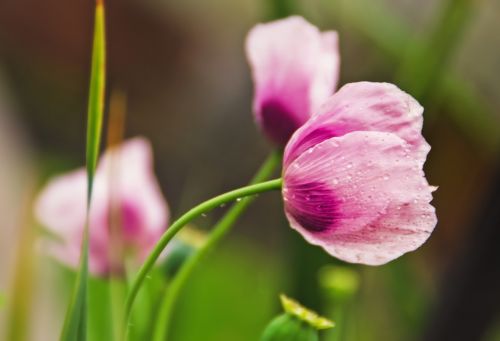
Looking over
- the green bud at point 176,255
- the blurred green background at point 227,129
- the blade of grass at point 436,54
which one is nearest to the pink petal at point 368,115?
the green bud at point 176,255

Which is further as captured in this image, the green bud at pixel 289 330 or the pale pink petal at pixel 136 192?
the pale pink petal at pixel 136 192

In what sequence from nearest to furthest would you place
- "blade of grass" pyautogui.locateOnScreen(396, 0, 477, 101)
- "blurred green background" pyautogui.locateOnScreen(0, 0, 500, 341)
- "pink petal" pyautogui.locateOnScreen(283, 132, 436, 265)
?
"pink petal" pyautogui.locateOnScreen(283, 132, 436, 265) → "blade of grass" pyautogui.locateOnScreen(396, 0, 477, 101) → "blurred green background" pyautogui.locateOnScreen(0, 0, 500, 341)

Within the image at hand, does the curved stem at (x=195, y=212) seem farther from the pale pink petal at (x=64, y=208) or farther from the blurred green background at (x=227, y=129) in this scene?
the blurred green background at (x=227, y=129)

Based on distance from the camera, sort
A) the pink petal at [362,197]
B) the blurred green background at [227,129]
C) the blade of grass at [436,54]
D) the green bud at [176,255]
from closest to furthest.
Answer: the pink petal at [362,197], the green bud at [176,255], the blade of grass at [436,54], the blurred green background at [227,129]

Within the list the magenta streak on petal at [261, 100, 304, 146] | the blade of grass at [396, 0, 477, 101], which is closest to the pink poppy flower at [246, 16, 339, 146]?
the magenta streak on petal at [261, 100, 304, 146]

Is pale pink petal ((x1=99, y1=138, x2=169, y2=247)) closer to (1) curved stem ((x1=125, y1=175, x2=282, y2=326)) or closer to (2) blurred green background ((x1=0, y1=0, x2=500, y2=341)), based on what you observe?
(1) curved stem ((x1=125, y1=175, x2=282, y2=326))

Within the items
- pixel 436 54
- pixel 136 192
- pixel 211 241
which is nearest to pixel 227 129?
pixel 436 54

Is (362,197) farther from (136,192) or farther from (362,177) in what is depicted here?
(136,192)
